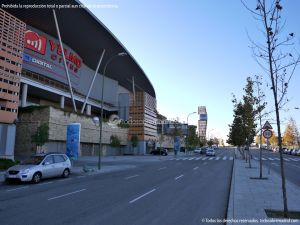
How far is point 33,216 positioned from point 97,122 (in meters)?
48.9

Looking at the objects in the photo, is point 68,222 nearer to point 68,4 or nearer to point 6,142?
point 6,142

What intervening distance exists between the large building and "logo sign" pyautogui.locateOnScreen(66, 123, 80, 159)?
147 inches

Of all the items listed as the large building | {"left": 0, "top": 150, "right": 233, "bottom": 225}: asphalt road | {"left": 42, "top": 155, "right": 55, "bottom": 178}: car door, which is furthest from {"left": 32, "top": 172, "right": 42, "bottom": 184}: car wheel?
the large building

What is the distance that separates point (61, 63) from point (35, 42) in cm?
758

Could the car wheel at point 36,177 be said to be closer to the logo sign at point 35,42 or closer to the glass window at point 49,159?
the glass window at point 49,159

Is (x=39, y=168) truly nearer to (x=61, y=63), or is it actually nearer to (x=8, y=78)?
(x=8, y=78)

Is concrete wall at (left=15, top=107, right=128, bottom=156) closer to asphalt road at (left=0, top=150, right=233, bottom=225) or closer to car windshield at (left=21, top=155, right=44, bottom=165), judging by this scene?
car windshield at (left=21, top=155, right=44, bottom=165)

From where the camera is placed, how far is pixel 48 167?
1848 centimetres

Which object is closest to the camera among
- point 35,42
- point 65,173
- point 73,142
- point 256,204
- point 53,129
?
point 256,204

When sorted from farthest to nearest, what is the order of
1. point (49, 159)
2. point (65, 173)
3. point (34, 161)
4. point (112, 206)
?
1. point (65, 173)
2. point (49, 159)
3. point (34, 161)
4. point (112, 206)

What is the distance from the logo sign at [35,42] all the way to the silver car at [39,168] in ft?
110

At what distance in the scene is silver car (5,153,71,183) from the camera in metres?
16.6

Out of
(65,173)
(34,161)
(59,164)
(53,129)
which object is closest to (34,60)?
(53,129)

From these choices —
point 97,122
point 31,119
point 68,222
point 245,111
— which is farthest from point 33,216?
point 97,122
